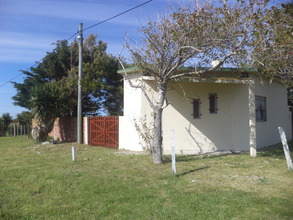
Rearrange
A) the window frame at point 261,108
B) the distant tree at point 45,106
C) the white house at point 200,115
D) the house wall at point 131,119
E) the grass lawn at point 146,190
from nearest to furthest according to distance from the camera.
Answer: the grass lawn at point 146,190 < the white house at point 200,115 < the house wall at point 131,119 < the window frame at point 261,108 < the distant tree at point 45,106

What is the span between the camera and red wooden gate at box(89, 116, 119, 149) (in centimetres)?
1343

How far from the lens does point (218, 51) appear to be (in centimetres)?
905

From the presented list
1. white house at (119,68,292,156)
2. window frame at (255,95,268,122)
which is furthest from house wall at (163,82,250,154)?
window frame at (255,95,268,122)

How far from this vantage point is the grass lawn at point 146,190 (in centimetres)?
491

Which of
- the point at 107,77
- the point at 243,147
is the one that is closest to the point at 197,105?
the point at 243,147

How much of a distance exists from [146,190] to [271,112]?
10.8 metres

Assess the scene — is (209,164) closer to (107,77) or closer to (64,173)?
(64,173)

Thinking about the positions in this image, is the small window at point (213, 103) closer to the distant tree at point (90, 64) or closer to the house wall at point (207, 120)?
the house wall at point (207, 120)

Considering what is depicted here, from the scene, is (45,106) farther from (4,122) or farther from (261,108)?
(4,122)

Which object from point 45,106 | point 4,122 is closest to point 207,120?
point 45,106

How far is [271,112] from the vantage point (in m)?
14.6

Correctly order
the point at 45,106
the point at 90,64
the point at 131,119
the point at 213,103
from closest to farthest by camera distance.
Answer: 1. the point at 213,103
2. the point at 131,119
3. the point at 45,106
4. the point at 90,64

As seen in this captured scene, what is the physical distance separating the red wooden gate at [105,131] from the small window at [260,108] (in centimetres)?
673

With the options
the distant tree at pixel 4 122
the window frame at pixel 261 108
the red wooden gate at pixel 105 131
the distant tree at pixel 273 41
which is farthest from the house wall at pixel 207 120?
the distant tree at pixel 4 122
